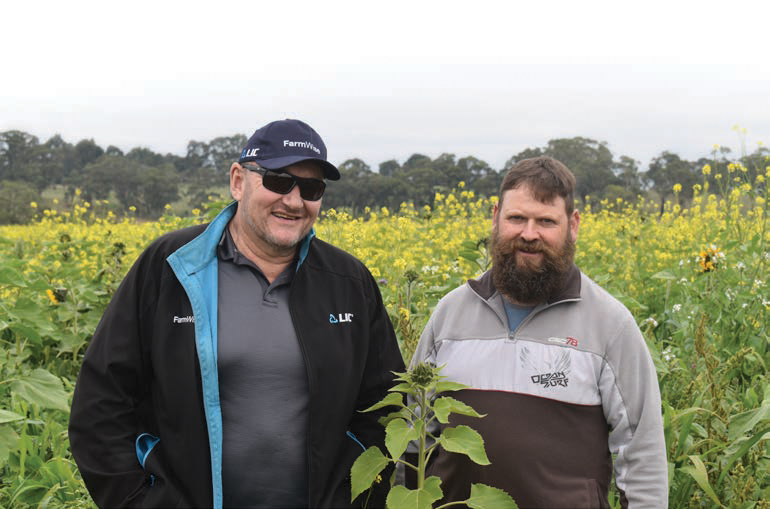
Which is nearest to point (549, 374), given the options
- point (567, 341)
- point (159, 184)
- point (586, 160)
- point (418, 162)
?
point (567, 341)

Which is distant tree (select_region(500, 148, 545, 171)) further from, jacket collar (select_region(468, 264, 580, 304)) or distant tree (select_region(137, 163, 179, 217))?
distant tree (select_region(137, 163, 179, 217))

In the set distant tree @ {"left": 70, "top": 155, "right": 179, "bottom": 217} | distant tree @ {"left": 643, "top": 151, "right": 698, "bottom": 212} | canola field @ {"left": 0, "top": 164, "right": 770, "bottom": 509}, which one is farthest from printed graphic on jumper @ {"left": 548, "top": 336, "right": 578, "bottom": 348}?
distant tree @ {"left": 70, "top": 155, "right": 179, "bottom": 217}

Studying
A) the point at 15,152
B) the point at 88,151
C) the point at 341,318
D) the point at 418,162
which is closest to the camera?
the point at 341,318

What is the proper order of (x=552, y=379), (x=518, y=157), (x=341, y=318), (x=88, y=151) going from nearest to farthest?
1. (x=552, y=379)
2. (x=341, y=318)
3. (x=518, y=157)
4. (x=88, y=151)

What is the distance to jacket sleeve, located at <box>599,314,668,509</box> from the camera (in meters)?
2.24

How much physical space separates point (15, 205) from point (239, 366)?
1311 inches

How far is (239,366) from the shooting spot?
2.22 m

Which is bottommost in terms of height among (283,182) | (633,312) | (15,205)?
(15,205)

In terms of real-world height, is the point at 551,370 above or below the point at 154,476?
above

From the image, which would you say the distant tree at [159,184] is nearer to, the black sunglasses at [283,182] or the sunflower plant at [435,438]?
the black sunglasses at [283,182]

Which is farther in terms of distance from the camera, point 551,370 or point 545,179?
point 545,179

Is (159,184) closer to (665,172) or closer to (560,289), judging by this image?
(665,172)

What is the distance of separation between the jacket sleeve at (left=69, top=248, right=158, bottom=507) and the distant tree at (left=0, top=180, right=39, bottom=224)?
89.5 ft

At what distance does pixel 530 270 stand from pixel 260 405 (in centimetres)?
105
